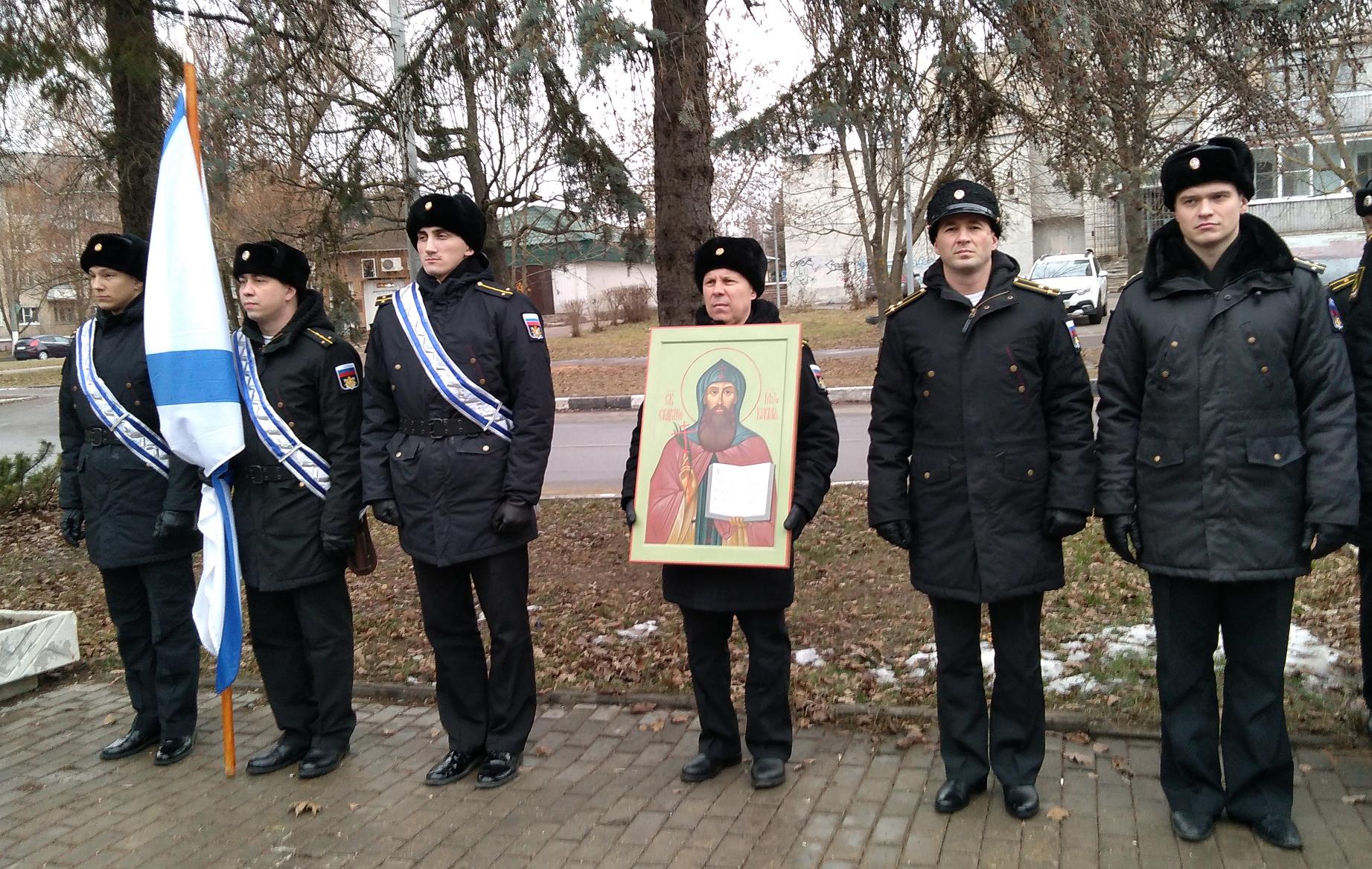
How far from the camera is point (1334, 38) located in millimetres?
5988

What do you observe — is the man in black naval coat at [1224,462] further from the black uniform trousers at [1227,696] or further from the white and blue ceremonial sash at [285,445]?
the white and blue ceremonial sash at [285,445]

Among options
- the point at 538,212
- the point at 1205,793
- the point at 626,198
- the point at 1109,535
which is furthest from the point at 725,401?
the point at 538,212

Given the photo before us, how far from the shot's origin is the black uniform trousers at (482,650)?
13.5 feet

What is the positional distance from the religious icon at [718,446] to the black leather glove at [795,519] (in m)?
0.03

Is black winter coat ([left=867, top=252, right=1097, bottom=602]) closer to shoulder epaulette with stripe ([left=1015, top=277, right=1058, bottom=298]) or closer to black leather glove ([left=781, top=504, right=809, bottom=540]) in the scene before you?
shoulder epaulette with stripe ([left=1015, top=277, right=1058, bottom=298])

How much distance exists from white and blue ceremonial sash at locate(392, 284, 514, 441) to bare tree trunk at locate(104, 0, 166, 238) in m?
3.38

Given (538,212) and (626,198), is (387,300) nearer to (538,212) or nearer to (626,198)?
(626,198)

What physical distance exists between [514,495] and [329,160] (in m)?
4.83

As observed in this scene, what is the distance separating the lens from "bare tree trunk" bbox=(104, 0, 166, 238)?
21.8 ft

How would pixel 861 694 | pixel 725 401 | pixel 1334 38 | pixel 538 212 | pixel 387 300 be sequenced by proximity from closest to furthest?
pixel 725 401 < pixel 387 300 < pixel 861 694 < pixel 1334 38 < pixel 538 212

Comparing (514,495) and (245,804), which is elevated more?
(514,495)

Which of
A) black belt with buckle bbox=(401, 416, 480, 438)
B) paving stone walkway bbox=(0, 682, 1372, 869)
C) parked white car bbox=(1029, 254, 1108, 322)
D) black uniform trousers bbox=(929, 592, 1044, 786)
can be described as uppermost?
parked white car bbox=(1029, 254, 1108, 322)

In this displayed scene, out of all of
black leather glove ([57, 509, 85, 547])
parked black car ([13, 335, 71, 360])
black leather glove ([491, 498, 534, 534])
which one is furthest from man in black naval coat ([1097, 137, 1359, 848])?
parked black car ([13, 335, 71, 360])

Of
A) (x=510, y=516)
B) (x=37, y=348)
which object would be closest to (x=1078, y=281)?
(x=510, y=516)
